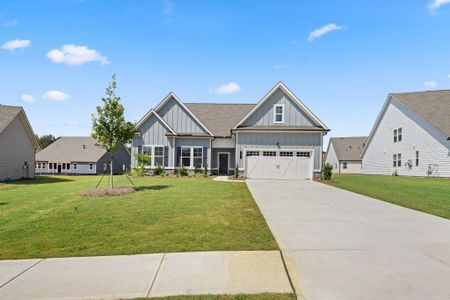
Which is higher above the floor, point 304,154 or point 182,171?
point 304,154

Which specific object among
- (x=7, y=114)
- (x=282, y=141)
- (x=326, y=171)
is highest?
(x=7, y=114)

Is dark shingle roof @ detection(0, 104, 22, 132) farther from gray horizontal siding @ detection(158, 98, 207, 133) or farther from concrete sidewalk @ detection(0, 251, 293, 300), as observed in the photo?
concrete sidewalk @ detection(0, 251, 293, 300)

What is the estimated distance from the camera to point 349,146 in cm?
5475

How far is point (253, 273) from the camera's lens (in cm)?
427

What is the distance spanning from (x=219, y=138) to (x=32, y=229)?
20.8m

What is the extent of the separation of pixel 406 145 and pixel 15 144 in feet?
120

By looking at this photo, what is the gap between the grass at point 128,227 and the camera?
5508mm

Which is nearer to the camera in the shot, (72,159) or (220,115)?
(220,115)

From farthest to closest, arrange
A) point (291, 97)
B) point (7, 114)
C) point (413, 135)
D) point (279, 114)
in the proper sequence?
1. point (413, 135)
2. point (279, 114)
3. point (291, 97)
4. point (7, 114)

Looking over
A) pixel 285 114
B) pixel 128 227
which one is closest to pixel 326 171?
pixel 285 114

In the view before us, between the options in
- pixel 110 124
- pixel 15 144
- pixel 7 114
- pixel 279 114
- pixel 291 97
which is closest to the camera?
pixel 110 124

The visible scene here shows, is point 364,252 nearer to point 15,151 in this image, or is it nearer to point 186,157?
point 186,157

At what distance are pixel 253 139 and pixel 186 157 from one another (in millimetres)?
6305

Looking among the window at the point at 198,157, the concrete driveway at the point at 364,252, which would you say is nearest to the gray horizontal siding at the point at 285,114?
the window at the point at 198,157
